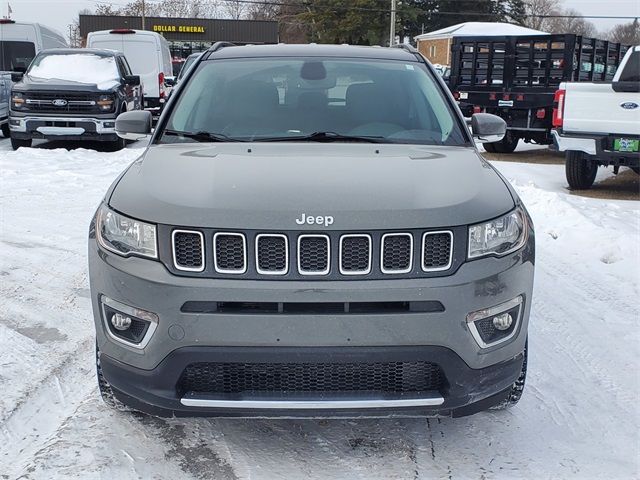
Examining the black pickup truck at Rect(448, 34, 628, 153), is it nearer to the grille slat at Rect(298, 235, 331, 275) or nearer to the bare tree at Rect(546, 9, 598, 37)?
the grille slat at Rect(298, 235, 331, 275)

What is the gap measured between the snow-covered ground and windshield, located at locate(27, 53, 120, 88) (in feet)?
29.5

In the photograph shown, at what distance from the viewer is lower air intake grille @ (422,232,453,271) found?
106 inches

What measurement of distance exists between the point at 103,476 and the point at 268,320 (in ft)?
2.99

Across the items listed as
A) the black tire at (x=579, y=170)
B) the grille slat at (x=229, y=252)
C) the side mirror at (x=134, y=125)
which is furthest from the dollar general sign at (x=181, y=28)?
the grille slat at (x=229, y=252)

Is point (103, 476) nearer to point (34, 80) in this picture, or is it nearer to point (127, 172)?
point (127, 172)

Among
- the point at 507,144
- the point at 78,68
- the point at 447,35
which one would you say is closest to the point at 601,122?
the point at 507,144

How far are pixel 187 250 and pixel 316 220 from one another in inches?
19.3

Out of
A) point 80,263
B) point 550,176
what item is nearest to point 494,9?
point 550,176

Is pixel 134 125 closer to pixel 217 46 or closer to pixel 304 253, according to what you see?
pixel 217 46

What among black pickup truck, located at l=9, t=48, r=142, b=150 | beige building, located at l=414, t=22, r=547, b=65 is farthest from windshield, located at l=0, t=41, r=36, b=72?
beige building, located at l=414, t=22, r=547, b=65

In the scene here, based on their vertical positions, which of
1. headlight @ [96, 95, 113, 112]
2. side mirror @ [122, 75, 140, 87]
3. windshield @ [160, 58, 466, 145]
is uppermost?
windshield @ [160, 58, 466, 145]

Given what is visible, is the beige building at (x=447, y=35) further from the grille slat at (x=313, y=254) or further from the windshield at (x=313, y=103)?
the grille slat at (x=313, y=254)

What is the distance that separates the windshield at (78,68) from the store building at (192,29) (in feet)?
163

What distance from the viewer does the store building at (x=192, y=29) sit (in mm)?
63031
